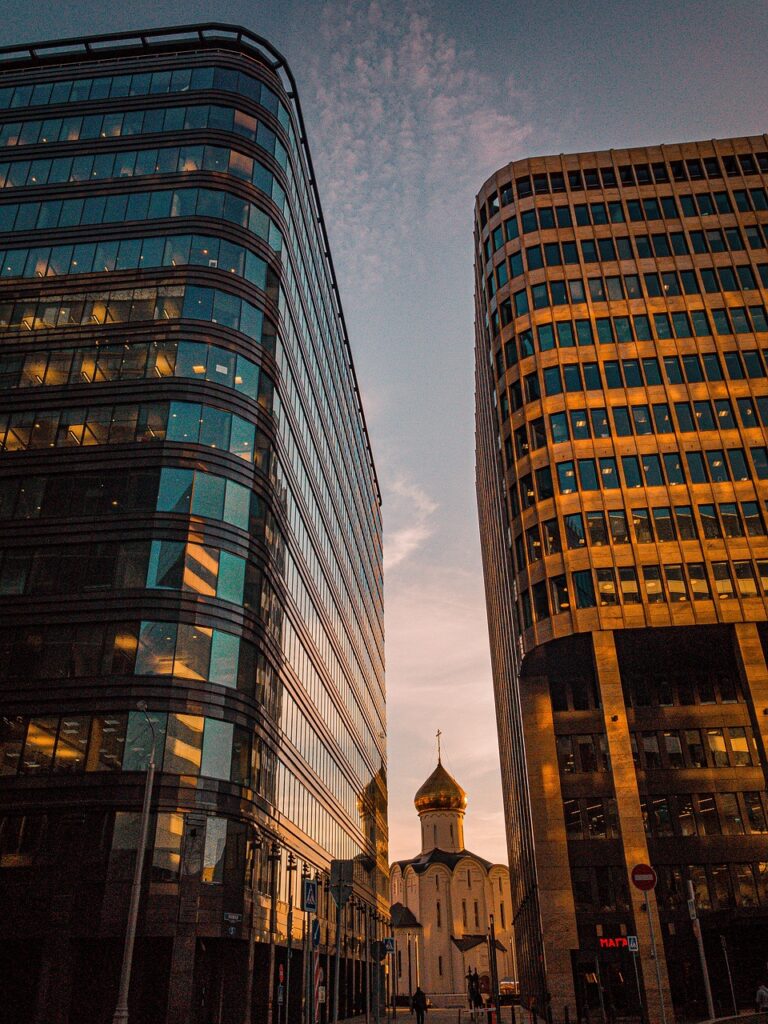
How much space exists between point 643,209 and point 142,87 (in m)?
36.6

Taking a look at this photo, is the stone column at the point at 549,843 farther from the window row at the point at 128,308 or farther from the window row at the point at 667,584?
the window row at the point at 128,308

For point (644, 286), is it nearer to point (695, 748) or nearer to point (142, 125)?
point (695, 748)

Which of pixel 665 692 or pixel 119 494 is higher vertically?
pixel 119 494

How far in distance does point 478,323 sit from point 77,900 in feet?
208

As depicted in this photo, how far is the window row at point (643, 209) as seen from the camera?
Answer: 200ft

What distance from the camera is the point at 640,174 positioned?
206 feet

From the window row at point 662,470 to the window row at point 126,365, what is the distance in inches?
895

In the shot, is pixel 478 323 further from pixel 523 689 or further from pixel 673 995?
pixel 673 995

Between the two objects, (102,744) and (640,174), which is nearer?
(102,744)

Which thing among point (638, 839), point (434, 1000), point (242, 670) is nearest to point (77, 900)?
point (242, 670)

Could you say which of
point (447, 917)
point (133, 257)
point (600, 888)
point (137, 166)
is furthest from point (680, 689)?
point (447, 917)

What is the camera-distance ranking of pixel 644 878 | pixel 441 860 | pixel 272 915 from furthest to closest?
1. pixel 441 860
2. pixel 272 915
3. pixel 644 878

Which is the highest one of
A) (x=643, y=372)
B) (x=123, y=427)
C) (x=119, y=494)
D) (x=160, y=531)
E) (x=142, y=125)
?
A: (x=142, y=125)

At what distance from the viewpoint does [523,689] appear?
2205 inches
